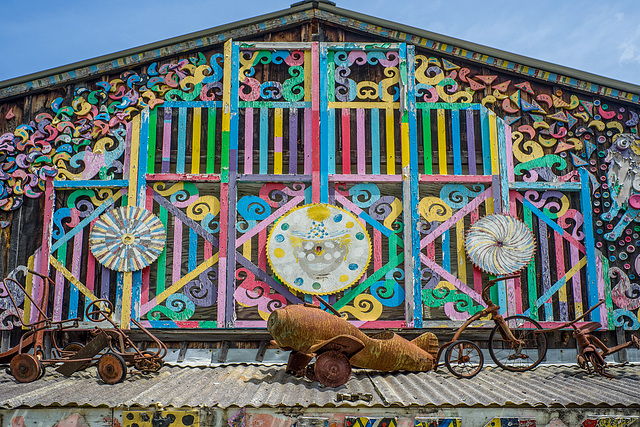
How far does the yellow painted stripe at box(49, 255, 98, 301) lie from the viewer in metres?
8.94

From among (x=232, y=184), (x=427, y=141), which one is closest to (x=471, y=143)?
(x=427, y=141)

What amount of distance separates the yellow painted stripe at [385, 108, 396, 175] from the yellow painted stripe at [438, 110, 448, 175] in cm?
73

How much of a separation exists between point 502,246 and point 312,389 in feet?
13.1

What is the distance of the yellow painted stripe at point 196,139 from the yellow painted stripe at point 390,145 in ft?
9.74

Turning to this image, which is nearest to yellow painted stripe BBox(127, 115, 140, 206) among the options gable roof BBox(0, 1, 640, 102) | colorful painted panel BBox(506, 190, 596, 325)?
gable roof BBox(0, 1, 640, 102)

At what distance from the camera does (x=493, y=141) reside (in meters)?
9.42

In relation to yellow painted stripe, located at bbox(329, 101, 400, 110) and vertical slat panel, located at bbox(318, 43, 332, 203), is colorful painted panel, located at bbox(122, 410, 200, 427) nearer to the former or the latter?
vertical slat panel, located at bbox(318, 43, 332, 203)

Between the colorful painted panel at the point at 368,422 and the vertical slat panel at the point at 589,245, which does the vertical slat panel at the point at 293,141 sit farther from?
the vertical slat panel at the point at 589,245

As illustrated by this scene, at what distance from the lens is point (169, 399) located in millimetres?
6203

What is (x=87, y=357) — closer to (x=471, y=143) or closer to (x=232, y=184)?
(x=232, y=184)

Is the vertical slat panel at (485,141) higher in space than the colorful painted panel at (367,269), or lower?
higher

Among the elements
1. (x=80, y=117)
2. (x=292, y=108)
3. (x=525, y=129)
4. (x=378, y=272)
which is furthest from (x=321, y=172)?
(x=80, y=117)

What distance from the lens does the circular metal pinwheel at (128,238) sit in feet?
29.4

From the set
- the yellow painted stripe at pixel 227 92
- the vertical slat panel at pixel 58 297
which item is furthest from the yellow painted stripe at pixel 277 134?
the vertical slat panel at pixel 58 297
